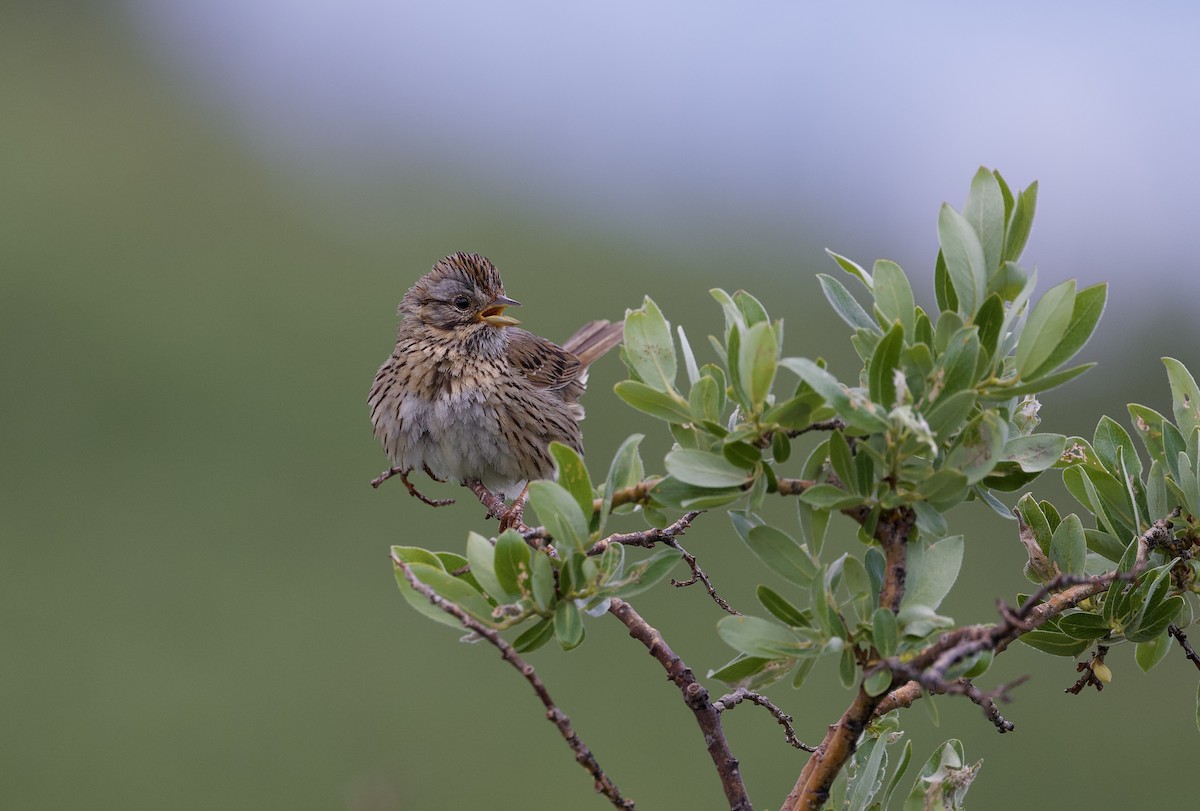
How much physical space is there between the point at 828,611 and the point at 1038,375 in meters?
0.37

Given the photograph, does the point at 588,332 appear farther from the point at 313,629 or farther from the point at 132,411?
the point at 132,411

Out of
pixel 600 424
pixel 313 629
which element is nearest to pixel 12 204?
pixel 313 629

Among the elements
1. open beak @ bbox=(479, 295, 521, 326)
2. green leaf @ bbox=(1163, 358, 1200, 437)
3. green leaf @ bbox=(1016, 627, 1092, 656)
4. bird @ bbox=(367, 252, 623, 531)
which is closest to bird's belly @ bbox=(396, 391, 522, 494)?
bird @ bbox=(367, 252, 623, 531)

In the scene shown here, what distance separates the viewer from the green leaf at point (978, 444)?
141 cm

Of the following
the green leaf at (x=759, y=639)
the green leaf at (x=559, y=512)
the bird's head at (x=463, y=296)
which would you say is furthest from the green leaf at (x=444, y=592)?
the bird's head at (x=463, y=296)

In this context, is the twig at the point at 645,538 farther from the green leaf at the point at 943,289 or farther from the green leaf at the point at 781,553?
the green leaf at the point at 943,289

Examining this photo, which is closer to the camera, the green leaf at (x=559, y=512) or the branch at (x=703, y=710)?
the green leaf at (x=559, y=512)

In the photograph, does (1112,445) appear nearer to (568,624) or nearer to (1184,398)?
(1184,398)

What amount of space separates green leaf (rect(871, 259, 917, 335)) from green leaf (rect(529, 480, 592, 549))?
43 cm

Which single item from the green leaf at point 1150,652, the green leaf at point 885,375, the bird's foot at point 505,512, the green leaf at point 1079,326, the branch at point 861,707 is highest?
the bird's foot at point 505,512

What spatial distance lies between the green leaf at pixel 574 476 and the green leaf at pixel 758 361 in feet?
Answer: 0.73

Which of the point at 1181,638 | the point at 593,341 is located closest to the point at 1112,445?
the point at 1181,638

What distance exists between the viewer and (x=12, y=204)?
1377cm

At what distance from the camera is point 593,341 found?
5781 millimetres
